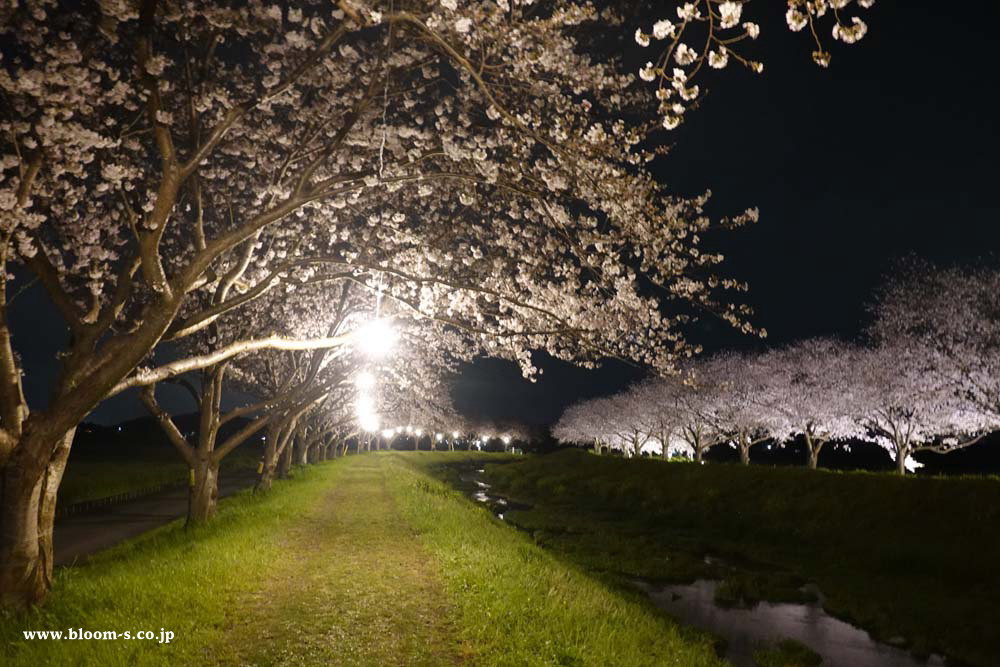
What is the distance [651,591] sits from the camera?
1512 centimetres

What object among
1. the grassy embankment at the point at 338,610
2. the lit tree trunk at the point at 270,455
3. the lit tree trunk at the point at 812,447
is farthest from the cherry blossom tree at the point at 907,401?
the lit tree trunk at the point at 270,455

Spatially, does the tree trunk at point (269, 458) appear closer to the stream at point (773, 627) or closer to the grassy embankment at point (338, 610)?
the grassy embankment at point (338, 610)

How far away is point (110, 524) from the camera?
20.0 m

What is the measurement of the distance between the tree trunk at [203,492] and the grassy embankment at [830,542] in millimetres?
11092

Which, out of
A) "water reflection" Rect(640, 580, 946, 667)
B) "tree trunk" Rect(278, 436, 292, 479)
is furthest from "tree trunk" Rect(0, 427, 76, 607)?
"tree trunk" Rect(278, 436, 292, 479)

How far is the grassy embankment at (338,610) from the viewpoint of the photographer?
7.01 meters

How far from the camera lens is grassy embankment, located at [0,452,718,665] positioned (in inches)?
276

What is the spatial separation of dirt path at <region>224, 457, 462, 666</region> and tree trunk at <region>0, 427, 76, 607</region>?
114 inches

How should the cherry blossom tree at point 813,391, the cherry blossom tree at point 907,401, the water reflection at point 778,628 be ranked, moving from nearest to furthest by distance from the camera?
the water reflection at point 778,628 → the cherry blossom tree at point 907,401 → the cherry blossom tree at point 813,391

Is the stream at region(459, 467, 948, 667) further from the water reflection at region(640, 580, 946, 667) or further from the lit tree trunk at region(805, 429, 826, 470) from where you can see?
the lit tree trunk at region(805, 429, 826, 470)

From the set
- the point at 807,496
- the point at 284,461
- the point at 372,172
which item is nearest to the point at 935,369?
the point at 807,496

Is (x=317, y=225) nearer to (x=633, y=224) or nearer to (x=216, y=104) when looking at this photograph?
(x=216, y=104)

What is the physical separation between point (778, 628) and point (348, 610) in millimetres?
9245

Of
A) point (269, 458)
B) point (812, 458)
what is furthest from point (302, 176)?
point (812, 458)
